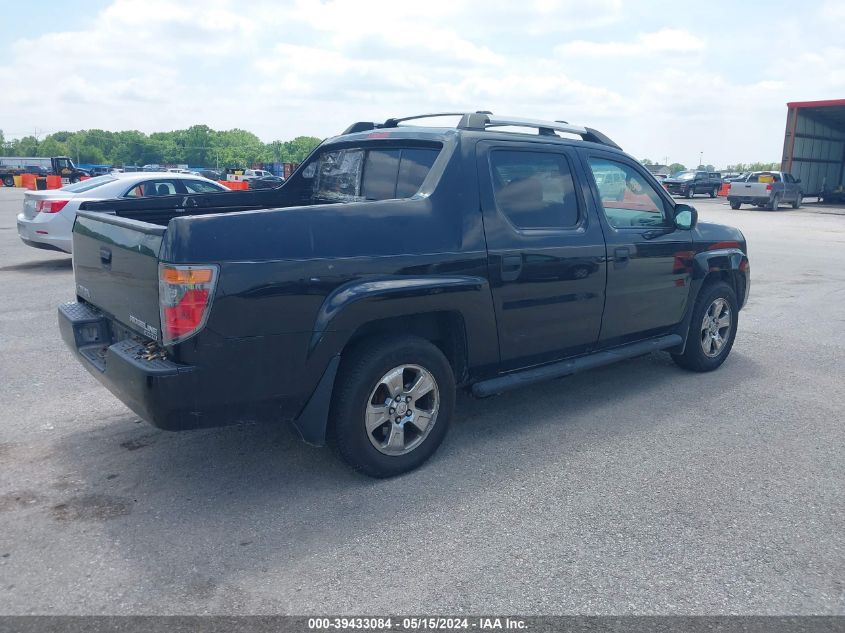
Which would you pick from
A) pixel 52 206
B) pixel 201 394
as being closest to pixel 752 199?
pixel 52 206

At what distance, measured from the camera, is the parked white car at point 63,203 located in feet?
34.0

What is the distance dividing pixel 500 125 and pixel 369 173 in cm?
91

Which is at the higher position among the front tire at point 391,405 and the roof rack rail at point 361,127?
the roof rack rail at point 361,127

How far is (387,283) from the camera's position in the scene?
144 inches

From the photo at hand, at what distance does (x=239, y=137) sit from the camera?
7372 inches

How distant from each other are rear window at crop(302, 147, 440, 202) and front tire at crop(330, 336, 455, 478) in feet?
3.52

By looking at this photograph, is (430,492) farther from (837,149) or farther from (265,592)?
(837,149)

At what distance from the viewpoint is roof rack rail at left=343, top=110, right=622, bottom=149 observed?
439 cm

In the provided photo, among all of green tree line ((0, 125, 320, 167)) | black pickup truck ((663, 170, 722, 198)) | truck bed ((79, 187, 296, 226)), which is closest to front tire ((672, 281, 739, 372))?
truck bed ((79, 187, 296, 226))

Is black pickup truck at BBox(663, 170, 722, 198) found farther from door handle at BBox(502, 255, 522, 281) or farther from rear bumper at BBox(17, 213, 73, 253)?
door handle at BBox(502, 255, 522, 281)

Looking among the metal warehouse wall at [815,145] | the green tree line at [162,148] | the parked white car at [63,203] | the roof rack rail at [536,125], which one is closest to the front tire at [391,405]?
the roof rack rail at [536,125]

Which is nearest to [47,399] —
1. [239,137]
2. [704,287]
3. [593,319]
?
[593,319]

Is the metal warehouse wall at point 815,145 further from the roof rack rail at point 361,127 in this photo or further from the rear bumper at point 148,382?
the rear bumper at point 148,382

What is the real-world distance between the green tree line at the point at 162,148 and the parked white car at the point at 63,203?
137012mm
